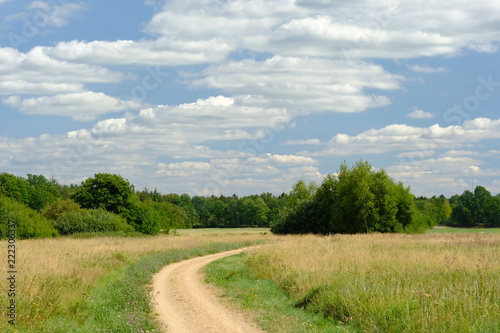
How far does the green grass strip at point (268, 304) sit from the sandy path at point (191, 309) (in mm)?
542

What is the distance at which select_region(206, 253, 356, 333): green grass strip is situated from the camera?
11883 millimetres

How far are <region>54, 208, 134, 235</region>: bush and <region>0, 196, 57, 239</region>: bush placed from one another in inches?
263

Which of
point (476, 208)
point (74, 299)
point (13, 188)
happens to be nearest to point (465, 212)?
point (476, 208)

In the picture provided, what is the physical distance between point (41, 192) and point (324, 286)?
117 meters

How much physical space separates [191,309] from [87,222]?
53610 mm

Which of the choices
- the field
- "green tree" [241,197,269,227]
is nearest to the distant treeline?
the field

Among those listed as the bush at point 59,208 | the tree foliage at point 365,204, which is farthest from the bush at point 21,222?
the tree foliage at point 365,204

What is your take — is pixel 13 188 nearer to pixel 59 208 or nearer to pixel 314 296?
pixel 59 208

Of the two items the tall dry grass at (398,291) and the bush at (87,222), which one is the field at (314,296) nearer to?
the tall dry grass at (398,291)

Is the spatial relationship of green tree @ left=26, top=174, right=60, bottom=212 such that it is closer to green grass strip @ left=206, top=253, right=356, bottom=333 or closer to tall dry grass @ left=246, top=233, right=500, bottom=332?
green grass strip @ left=206, top=253, right=356, bottom=333

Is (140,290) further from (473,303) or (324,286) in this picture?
(473,303)

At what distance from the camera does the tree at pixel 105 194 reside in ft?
259

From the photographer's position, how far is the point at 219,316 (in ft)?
44.4

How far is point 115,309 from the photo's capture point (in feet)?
46.2
